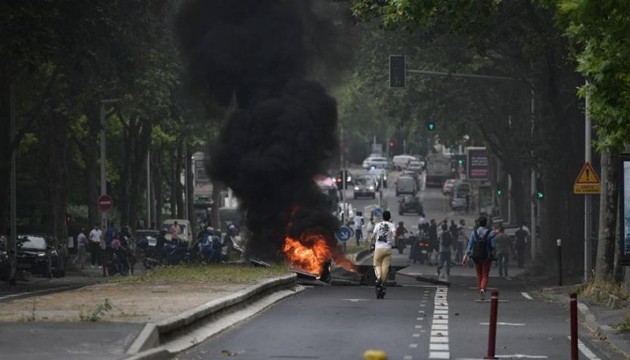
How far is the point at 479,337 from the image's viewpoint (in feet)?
68.8

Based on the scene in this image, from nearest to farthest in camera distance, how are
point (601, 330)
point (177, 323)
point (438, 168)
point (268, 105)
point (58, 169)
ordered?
point (177, 323)
point (601, 330)
point (268, 105)
point (58, 169)
point (438, 168)

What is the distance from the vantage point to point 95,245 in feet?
188

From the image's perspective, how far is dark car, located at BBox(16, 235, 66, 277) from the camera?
48938mm

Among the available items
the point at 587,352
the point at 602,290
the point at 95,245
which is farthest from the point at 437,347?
the point at 95,245

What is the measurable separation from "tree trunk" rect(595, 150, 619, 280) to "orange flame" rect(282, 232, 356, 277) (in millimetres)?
7392

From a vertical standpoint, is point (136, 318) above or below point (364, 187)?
below

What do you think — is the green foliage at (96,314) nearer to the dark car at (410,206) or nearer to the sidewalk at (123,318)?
the sidewalk at (123,318)

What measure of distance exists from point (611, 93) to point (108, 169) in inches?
2260

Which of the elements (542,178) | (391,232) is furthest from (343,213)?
(391,232)

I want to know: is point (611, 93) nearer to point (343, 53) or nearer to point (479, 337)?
point (479, 337)

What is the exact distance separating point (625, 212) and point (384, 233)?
5.20 meters

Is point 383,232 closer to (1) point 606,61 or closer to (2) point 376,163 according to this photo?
(1) point 606,61

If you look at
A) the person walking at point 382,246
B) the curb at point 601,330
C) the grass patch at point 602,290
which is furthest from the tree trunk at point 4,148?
the curb at point 601,330

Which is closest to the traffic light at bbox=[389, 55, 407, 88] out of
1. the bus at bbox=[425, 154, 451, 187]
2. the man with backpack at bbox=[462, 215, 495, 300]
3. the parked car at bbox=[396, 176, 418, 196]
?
the man with backpack at bbox=[462, 215, 495, 300]
